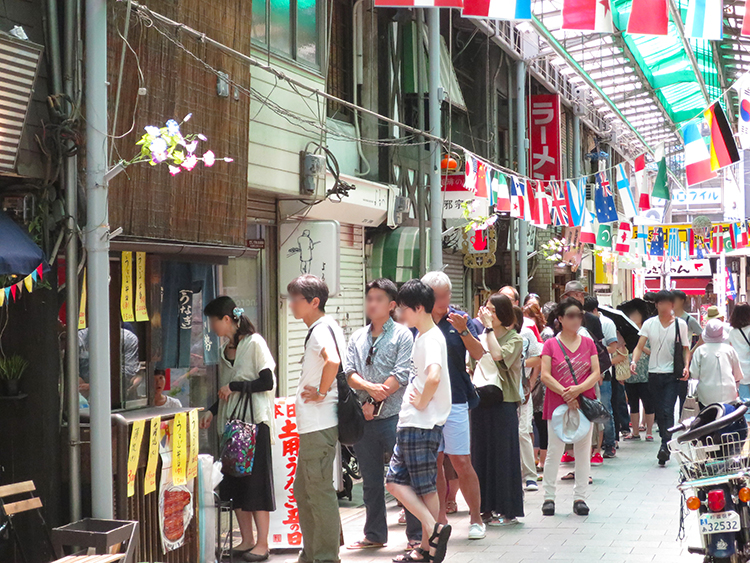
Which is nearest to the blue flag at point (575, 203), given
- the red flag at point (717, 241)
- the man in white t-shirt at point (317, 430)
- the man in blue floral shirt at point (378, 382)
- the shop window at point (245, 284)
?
the shop window at point (245, 284)

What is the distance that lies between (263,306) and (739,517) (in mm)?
6417

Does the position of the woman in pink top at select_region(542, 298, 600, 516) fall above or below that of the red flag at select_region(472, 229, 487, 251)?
below

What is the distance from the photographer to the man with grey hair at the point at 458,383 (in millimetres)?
7305

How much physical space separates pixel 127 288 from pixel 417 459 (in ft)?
8.56

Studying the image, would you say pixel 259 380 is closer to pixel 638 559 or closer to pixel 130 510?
pixel 130 510

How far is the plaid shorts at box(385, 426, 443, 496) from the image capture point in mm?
6441

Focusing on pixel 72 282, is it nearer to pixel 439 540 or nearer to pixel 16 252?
pixel 16 252

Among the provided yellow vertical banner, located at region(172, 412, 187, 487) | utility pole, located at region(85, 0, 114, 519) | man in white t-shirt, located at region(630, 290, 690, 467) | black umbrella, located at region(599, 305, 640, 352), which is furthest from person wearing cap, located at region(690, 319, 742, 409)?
utility pole, located at region(85, 0, 114, 519)

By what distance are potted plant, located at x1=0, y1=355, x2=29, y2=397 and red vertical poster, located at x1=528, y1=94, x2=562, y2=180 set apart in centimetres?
1836

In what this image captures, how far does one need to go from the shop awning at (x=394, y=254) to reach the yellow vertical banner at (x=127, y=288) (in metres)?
7.31

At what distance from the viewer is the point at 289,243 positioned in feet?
35.6

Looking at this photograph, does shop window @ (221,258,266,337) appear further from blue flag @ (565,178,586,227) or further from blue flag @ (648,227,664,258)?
blue flag @ (648,227,664,258)

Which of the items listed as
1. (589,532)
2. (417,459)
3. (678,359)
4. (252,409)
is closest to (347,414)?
(417,459)

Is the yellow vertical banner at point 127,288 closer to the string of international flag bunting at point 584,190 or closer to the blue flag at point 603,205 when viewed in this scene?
the string of international flag bunting at point 584,190
